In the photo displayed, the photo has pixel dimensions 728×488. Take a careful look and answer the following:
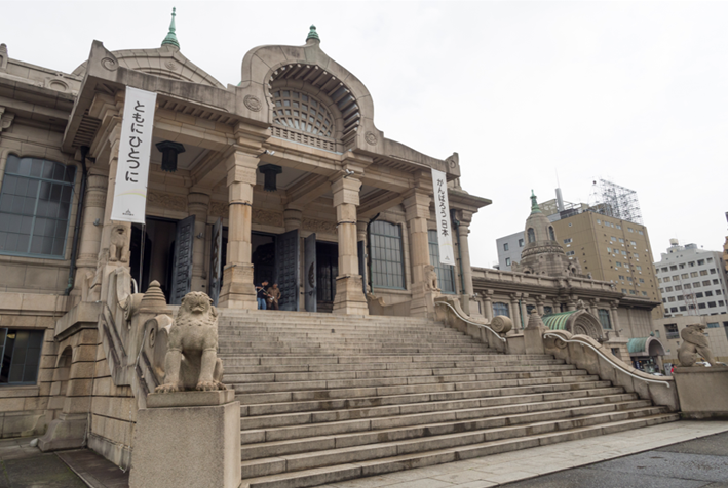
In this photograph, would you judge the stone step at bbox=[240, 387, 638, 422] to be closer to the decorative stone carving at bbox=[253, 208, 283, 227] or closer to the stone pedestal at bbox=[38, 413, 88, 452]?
the stone pedestal at bbox=[38, 413, 88, 452]

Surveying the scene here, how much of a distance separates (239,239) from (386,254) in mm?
9381

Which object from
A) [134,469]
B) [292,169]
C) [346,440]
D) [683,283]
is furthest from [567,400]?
[683,283]

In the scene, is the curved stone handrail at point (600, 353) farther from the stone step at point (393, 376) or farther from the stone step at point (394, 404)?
the stone step at point (394, 404)

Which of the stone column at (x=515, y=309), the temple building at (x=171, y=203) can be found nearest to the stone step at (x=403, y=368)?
the temple building at (x=171, y=203)

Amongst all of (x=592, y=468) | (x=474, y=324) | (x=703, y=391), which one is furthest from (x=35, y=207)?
(x=703, y=391)

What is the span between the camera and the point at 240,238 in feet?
47.2

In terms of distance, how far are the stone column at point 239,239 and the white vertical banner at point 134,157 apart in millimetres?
2788

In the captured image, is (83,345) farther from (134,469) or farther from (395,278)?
(395,278)

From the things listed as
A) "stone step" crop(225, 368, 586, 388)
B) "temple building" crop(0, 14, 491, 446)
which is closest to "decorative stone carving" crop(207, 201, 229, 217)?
"temple building" crop(0, 14, 491, 446)

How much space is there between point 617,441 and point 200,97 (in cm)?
1330

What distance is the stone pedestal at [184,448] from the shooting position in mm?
4914

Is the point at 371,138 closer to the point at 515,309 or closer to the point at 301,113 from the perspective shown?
the point at 301,113

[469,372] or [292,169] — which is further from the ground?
[292,169]

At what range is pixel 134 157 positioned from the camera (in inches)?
487
